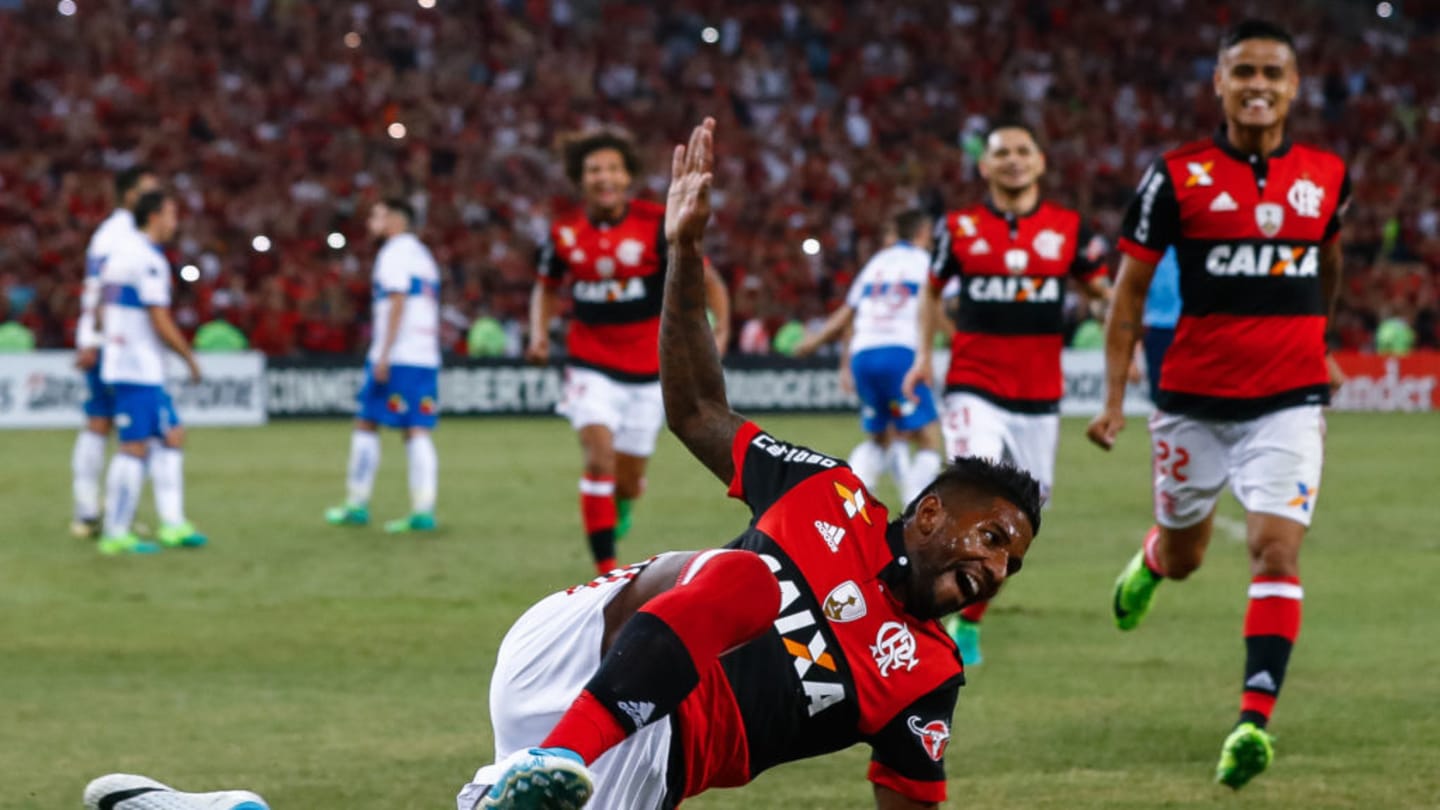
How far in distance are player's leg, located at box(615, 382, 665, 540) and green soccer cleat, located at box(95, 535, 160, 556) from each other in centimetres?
353

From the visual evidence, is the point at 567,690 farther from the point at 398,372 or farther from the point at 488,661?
the point at 398,372

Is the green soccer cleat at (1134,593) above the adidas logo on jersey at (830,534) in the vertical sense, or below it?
below

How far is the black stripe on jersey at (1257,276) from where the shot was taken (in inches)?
255

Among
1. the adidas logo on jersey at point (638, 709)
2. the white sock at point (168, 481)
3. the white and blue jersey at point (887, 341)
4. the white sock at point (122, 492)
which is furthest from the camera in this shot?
the white and blue jersey at point (887, 341)

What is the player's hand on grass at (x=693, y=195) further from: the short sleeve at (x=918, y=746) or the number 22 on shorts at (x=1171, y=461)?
the number 22 on shorts at (x=1171, y=461)

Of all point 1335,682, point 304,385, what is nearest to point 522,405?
point 304,385

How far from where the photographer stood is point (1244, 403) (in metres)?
6.47

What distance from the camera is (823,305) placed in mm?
28516

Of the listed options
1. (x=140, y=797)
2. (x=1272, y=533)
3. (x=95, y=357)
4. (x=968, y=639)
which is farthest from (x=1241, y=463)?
(x=95, y=357)

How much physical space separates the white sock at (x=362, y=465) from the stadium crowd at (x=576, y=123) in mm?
12796

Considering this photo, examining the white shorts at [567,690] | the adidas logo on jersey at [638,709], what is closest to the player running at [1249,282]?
the white shorts at [567,690]

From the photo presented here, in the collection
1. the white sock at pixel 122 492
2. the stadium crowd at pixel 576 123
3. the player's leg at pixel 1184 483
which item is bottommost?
the white sock at pixel 122 492

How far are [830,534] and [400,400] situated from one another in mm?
10207

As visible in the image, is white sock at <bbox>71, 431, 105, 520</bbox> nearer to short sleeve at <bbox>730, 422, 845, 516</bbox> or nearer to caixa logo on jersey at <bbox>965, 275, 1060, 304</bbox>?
caixa logo on jersey at <bbox>965, 275, 1060, 304</bbox>
